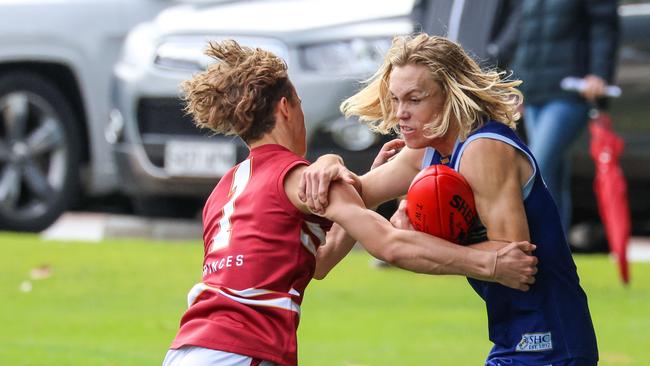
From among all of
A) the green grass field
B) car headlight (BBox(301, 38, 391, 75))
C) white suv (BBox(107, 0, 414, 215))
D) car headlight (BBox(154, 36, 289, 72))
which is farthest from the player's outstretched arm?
car headlight (BBox(154, 36, 289, 72))

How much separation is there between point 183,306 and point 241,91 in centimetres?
411

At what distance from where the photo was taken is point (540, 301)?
14.3ft

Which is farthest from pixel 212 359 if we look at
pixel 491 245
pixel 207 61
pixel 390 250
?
pixel 207 61

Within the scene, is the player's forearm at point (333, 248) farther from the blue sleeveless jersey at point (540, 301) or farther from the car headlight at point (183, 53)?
the car headlight at point (183, 53)

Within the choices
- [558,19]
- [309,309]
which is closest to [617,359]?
[309,309]

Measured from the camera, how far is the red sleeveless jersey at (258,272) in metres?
4.17

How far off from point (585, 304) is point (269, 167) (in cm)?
95

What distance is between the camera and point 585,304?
4.48 metres

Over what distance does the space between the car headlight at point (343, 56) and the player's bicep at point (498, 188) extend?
5623mm

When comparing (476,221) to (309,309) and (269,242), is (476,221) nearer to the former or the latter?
(269,242)

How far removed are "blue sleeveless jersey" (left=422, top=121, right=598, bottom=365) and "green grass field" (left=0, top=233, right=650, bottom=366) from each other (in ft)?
8.13

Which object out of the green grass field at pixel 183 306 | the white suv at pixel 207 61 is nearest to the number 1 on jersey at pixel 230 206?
the green grass field at pixel 183 306

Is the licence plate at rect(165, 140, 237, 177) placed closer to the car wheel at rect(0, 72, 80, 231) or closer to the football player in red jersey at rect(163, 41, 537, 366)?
the car wheel at rect(0, 72, 80, 231)

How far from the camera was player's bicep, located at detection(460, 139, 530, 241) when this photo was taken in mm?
4266
